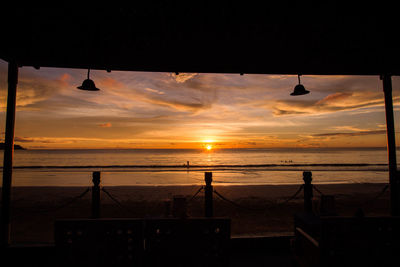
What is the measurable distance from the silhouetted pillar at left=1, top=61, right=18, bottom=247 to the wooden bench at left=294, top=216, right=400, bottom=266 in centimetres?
504

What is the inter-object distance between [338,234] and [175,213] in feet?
9.39

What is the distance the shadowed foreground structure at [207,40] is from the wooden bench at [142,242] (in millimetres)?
1190

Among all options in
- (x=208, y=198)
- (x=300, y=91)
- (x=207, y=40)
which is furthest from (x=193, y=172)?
(x=207, y=40)

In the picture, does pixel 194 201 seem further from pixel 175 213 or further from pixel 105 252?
pixel 105 252

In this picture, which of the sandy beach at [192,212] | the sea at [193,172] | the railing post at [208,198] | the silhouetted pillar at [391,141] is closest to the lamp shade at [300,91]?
the silhouetted pillar at [391,141]

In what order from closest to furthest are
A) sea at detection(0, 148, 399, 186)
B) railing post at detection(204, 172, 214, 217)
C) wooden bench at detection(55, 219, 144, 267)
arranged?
1. wooden bench at detection(55, 219, 144, 267)
2. railing post at detection(204, 172, 214, 217)
3. sea at detection(0, 148, 399, 186)

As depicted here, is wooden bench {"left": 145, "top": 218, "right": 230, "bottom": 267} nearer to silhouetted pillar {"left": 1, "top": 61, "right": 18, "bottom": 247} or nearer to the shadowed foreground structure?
the shadowed foreground structure

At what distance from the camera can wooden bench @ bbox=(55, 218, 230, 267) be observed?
1.93 metres

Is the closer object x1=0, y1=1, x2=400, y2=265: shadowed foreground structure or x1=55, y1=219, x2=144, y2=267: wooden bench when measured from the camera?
x1=55, y1=219, x2=144, y2=267: wooden bench

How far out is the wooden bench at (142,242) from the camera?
76.0 inches

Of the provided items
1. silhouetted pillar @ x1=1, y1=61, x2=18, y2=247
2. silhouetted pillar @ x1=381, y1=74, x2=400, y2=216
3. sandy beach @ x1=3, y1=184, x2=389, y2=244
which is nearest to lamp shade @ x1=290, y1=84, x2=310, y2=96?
silhouetted pillar @ x1=381, y1=74, x2=400, y2=216

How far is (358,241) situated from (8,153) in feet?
17.8

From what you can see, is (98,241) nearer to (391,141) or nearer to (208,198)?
(208,198)

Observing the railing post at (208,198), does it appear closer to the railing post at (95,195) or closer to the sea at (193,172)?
the railing post at (95,195)
